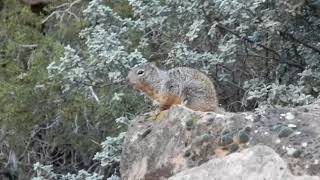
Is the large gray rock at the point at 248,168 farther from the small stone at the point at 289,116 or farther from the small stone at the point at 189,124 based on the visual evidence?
the small stone at the point at 189,124

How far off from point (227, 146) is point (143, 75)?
2.21m

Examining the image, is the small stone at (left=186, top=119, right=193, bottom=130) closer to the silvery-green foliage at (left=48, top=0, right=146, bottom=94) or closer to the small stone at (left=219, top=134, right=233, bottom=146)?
the small stone at (left=219, top=134, right=233, bottom=146)

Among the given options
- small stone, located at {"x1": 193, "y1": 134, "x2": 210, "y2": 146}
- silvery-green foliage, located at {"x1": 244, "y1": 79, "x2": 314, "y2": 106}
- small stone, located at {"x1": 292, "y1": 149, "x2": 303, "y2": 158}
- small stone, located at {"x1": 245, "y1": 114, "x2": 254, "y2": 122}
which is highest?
small stone, located at {"x1": 245, "y1": 114, "x2": 254, "y2": 122}

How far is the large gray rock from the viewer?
3881 millimetres

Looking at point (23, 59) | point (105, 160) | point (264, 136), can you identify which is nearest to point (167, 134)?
point (264, 136)

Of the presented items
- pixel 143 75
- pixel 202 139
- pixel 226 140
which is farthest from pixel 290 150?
pixel 143 75

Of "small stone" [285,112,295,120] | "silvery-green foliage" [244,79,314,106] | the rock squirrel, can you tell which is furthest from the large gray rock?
"silvery-green foliage" [244,79,314,106]

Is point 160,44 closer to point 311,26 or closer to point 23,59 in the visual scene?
point 311,26

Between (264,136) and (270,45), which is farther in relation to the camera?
(270,45)

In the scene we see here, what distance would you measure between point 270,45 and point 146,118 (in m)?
2.48

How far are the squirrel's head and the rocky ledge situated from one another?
1.05 metres

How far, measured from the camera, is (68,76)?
304 inches

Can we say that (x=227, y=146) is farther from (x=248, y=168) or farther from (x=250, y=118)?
(x=248, y=168)

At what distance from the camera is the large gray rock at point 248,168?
3881 mm
